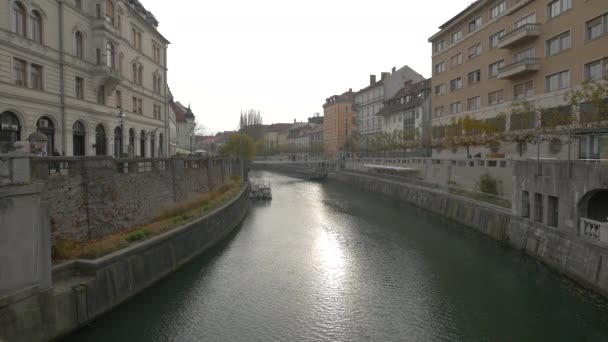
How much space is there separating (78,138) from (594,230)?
30.0m

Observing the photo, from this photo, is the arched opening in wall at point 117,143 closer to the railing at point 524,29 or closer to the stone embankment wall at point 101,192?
the stone embankment wall at point 101,192

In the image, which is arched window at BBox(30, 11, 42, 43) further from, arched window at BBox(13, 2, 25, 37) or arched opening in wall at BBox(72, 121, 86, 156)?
arched opening in wall at BBox(72, 121, 86, 156)

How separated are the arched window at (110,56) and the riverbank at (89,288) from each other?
18.2 m

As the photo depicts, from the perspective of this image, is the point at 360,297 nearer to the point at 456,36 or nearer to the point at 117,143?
the point at 117,143

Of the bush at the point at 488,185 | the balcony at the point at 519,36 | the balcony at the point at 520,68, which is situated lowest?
the bush at the point at 488,185

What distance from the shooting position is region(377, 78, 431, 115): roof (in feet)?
196

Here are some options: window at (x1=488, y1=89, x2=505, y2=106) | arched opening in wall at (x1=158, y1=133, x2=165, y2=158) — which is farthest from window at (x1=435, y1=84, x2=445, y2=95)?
arched opening in wall at (x1=158, y1=133, x2=165, y2=158)

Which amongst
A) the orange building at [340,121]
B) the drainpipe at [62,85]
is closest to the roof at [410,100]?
the orange building at [340,121]

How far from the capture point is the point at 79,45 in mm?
28516

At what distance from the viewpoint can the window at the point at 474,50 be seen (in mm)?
41575

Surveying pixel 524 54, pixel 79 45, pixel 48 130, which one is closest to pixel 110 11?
pixel 79 45

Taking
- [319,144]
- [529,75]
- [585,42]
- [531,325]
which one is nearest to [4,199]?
[531,325]

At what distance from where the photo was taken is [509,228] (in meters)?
21.3

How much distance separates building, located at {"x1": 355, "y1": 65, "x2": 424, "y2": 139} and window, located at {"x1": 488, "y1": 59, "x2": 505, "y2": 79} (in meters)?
35.3
